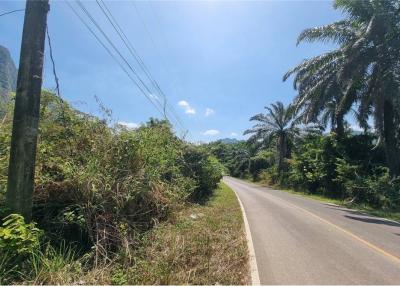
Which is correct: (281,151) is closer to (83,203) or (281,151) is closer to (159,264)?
(83,203)

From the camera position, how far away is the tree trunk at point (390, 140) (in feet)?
70.5

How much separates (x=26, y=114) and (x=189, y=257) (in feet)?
12.7

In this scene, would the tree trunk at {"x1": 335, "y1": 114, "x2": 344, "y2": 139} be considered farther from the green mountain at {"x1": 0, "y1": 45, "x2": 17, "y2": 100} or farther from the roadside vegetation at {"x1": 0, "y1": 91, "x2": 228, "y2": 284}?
the green mountain at {"x1": 0, "y1": 45, "x2": 17, "y2": 100}

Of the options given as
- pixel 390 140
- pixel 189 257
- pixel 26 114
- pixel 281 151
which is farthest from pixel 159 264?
pixel 281 151

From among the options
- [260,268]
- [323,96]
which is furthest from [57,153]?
[323,96]

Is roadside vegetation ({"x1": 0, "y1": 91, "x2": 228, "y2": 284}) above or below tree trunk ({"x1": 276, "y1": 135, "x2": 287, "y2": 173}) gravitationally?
below

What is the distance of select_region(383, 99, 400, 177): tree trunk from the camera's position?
21.5m

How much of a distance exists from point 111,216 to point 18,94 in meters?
2.94

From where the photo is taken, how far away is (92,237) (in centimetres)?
664

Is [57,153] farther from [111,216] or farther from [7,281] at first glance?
[7,281]

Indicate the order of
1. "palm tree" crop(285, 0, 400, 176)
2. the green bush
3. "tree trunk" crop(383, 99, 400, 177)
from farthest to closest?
"tree trunk" crop(383, 99, 400, 177)
"palm tree" crop(285, 0, 400, 176)
the green bush

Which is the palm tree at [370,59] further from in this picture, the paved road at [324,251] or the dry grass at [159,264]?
the dry grass at [159,264]

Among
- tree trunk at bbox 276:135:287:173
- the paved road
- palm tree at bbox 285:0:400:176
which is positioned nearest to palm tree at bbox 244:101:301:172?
tree trunk at bbox 276:135:287:173

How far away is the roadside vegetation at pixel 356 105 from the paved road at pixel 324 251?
793 cm
